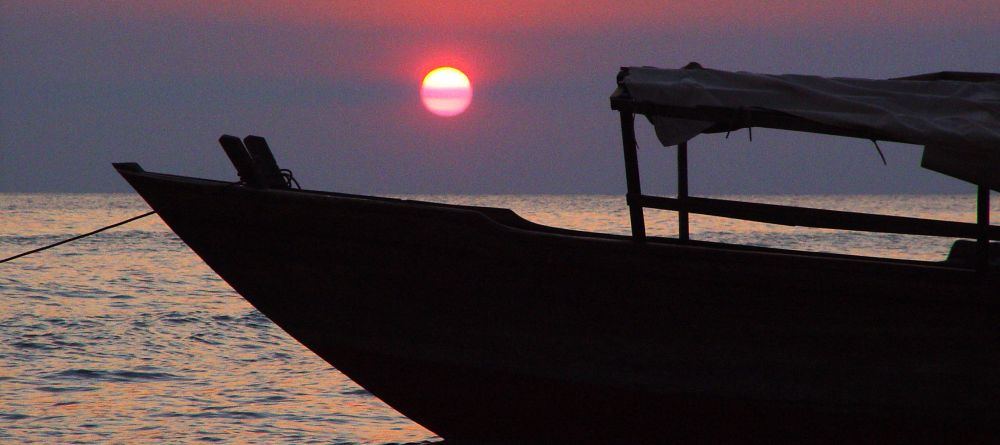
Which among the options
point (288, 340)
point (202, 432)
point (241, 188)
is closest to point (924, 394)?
point (241, 188)

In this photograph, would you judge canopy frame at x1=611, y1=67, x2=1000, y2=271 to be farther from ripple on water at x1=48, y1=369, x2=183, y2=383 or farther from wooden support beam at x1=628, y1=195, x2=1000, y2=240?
ripple on water at x1=48, y1=369, x2=183, y2=383

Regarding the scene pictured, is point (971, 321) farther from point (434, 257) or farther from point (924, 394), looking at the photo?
point (434, 257)

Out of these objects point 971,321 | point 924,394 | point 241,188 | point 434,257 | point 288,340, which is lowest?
point 288,340

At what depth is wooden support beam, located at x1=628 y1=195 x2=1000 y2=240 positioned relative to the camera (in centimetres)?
545

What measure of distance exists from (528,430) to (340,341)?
135 cm

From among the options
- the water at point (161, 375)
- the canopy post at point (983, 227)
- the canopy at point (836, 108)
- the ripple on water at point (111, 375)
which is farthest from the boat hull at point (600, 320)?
the ripple on water at point (111, 375)

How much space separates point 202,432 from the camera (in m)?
8.38

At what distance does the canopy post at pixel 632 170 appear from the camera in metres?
5.35

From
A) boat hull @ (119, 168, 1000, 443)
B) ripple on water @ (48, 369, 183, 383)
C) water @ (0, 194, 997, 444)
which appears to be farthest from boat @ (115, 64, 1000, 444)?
ripple on water @ (48, 369, 183, 383)

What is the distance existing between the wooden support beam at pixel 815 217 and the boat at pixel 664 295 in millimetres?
18

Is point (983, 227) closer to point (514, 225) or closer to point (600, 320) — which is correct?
point (600, 320)

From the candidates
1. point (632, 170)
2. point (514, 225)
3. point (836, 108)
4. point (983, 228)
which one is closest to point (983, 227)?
point (983, 228)

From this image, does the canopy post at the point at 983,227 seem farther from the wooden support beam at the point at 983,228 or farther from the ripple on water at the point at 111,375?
the ripple on water at the point at 111,375

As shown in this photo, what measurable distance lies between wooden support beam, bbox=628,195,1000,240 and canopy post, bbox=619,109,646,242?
3 cm
